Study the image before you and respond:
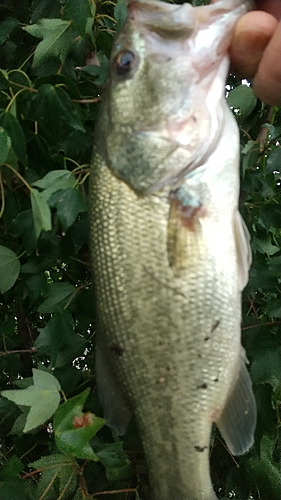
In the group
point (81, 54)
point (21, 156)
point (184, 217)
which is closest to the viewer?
point (184, 217)

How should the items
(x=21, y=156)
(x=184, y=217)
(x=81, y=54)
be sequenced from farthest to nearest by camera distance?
(x=81, y=54) → (x=21, y=156) → (x=184, y=217)

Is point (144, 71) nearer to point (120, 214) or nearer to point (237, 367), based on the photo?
point (120, 214)

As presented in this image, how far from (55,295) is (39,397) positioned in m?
0.23

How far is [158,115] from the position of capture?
941mm

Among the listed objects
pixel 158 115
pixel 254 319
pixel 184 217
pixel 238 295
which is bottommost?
pixel 254 319

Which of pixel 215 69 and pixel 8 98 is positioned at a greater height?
pixel 215 69

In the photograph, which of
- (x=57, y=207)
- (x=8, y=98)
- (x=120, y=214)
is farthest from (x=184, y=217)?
(x=8, y=98)

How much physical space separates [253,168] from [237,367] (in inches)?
21.6

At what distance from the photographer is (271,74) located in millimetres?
867

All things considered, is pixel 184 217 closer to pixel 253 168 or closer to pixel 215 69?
pixel 215 69

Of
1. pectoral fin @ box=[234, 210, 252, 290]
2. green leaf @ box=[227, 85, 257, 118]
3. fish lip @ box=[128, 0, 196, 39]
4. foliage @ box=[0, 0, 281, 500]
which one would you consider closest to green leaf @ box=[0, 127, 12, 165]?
foliage @ box=[0, 0, 281, 500]

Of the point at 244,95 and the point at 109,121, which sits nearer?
the point at 109,121

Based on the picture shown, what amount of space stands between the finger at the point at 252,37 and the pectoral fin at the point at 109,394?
59 cm

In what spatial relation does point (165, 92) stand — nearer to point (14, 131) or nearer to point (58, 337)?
point (14, 131)
